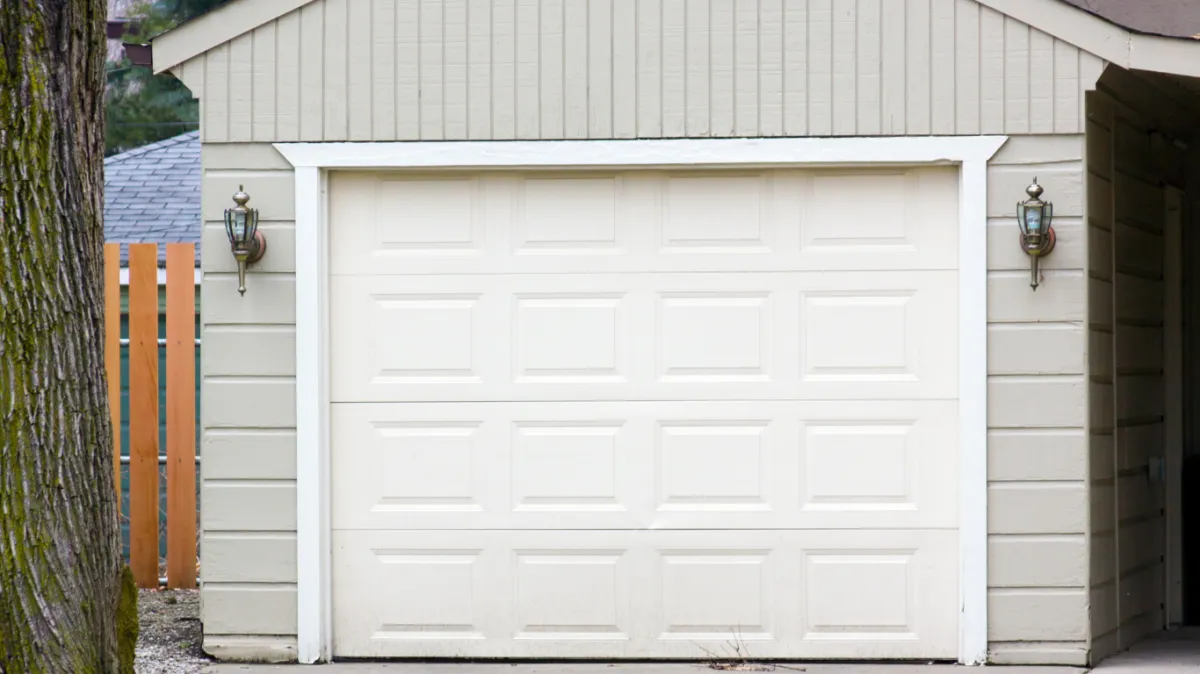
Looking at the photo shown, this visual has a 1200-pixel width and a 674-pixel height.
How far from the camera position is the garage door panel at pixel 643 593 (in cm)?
620

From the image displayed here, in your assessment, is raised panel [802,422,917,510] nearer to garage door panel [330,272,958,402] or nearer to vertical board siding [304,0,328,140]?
garage door panel [330,272,958,402]

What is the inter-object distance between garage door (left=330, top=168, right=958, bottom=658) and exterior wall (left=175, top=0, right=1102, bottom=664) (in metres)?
0.23

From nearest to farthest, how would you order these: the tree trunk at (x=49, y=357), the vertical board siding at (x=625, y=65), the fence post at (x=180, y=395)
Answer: the tree trunk at (x=49, y=357) → the vertical board siding at (x=625, y=65) → the fence post at (x=180, y=395)

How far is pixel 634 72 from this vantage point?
6152 mm

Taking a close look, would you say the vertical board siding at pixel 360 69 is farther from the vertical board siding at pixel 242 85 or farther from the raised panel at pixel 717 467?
the raised panel at pixel 717 467

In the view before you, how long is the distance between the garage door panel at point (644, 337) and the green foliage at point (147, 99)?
12748 millimetres

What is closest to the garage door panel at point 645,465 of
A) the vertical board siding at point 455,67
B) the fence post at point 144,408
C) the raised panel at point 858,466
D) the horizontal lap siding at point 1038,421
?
the raised panel at point 858,466

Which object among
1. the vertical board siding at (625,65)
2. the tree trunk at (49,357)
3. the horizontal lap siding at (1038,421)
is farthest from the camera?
the vertical board siding at (625,65)

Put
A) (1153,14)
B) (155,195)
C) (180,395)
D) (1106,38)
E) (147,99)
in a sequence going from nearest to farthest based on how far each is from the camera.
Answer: (1106,38), (1153,14), (180,395), (155,195), (147,99)

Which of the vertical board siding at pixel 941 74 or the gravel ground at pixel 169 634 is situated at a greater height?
the vertical board siding at pixel 941 74

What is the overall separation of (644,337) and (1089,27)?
224 cm

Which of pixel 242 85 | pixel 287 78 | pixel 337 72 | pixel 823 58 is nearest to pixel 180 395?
pixel 242 85

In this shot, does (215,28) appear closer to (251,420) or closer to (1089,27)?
(251,420)

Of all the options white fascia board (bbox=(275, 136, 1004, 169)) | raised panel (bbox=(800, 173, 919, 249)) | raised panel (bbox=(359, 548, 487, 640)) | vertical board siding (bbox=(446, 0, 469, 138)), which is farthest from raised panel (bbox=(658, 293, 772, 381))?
raised panel (bbox=(359, 548, 487, 640))
